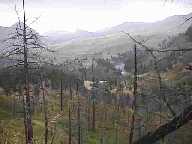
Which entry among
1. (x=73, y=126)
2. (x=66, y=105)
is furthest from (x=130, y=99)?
(x=73, y=126)

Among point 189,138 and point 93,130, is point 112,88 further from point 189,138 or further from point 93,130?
point 189,138

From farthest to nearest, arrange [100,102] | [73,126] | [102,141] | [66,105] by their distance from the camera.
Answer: [100,102] < [66,105] < [73,126] < [102,141]

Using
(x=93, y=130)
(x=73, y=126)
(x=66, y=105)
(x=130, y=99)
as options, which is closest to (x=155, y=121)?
(x=93, y=130)

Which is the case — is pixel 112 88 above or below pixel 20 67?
below

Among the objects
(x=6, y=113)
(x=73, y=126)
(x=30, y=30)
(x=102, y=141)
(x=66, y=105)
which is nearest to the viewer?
(x=30, y=30)

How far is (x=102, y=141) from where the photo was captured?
7275cm

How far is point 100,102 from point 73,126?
4139cm

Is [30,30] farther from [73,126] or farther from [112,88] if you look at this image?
[112,88]

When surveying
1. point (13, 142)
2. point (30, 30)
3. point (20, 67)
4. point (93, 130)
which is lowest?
point (93, 130)

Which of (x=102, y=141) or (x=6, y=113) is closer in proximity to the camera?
(x=102, y=141)

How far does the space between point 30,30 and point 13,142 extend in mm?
39472

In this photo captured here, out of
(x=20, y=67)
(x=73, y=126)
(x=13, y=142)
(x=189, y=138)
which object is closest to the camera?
(x=20, y=67)

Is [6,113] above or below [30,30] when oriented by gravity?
below

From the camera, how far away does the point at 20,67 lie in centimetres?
2247
